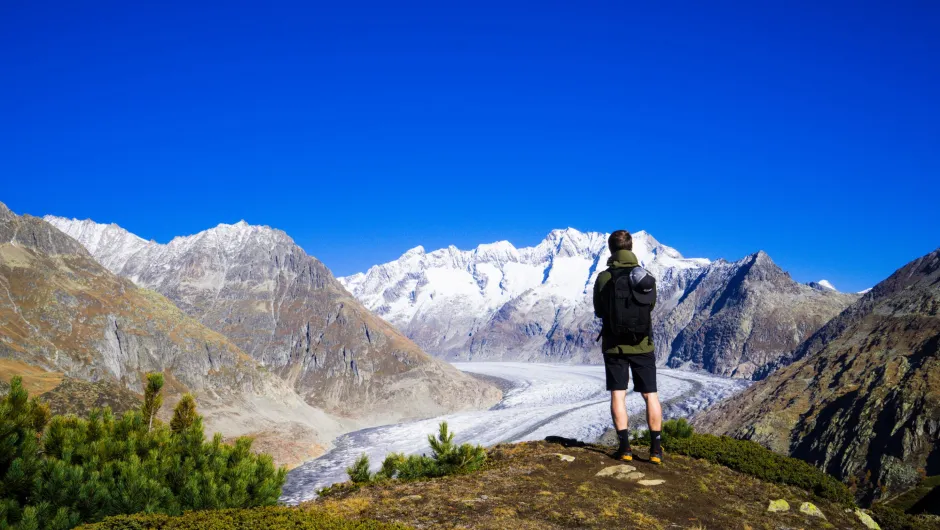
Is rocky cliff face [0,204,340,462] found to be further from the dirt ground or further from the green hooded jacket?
the green hooded jacket

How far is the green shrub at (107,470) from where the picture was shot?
1265cm

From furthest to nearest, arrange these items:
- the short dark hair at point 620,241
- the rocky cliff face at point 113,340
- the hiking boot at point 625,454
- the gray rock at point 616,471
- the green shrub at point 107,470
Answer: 1. the rocky cliff face at point 113,340
2. the hiking boot at point 625,454
3. the gray rock at point 616,471
4. the short dark hair at point 620,241
5. the green shrub at point 107,470

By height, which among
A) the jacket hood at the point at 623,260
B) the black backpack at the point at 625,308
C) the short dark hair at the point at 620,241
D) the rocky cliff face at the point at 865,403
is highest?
the short dark hair at the point at 620,241

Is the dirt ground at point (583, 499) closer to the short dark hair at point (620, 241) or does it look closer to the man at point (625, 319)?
the man at point (625, 319)

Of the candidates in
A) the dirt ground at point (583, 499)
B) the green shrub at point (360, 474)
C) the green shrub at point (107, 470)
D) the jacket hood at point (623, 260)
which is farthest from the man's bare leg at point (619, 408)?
the green shrub at point (107, 470)

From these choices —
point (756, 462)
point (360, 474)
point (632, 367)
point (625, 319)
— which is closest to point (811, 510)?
point (756, 462)

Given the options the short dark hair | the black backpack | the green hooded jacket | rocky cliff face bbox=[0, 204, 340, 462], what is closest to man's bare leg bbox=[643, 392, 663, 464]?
the green hooded jacket

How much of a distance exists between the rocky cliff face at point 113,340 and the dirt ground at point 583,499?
141197mm

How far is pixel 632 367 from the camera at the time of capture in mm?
13586

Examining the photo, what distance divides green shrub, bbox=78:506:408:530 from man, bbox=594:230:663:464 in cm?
616

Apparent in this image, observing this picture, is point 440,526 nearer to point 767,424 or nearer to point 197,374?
point 767,424

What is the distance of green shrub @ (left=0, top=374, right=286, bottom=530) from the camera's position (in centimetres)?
1265

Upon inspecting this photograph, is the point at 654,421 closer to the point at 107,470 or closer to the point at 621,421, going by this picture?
the point at 621,421

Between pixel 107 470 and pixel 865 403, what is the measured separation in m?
103
